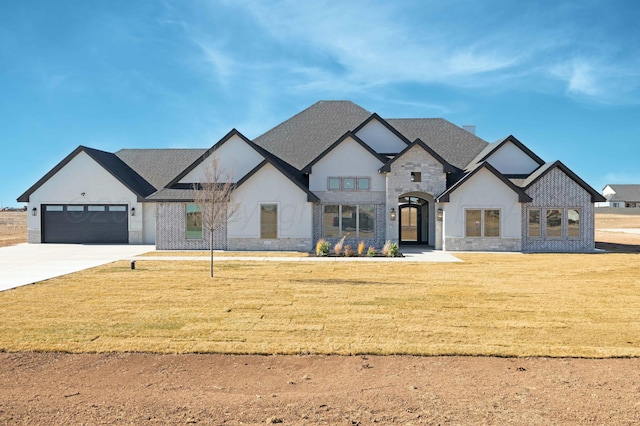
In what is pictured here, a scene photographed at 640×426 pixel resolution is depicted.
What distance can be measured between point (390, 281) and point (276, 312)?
5314 millimetres

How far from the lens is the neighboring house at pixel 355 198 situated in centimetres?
2486

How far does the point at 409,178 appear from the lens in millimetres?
25656

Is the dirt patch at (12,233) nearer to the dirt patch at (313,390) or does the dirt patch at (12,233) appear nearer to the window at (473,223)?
the dirt patch at (313,390)

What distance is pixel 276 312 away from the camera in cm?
993

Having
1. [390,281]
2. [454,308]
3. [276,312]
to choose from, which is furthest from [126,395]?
[390,281]

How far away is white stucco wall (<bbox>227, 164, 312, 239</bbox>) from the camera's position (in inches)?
986

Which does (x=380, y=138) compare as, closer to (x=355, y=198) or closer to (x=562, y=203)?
(x=355, y=198)

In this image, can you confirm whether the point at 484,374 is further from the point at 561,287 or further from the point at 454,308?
the point at 561,287

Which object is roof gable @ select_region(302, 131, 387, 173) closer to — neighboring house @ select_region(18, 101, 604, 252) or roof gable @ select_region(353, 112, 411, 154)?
neighboring house @ select_region(18, 101, 604, 252)

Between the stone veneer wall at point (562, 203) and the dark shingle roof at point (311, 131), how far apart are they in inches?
496

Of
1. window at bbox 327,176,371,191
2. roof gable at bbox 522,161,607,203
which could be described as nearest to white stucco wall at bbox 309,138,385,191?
window at bbox 327,176,371,191

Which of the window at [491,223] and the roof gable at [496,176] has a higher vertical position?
the roof gable at [496,176]

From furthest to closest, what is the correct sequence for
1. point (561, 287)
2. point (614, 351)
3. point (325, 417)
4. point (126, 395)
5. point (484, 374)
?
point (561, 287)
point (614, 351)
point (484, 374)
point (126, 395)
point (325, 417)

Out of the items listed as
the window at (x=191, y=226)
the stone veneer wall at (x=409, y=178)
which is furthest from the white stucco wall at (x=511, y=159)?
the window at (x=191, y=226)
